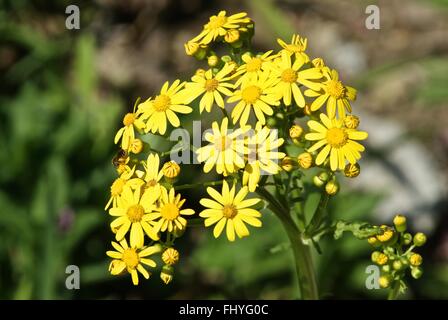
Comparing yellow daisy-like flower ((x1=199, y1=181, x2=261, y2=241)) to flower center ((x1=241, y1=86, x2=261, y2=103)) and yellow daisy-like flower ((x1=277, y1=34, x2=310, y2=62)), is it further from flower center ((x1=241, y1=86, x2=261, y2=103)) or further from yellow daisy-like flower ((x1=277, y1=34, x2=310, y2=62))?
yellow daisy-like flower ((x1=277, y1=34, x2=310, y2=62))

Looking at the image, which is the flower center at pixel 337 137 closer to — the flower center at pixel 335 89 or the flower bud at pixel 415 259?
the flower center at pixel 335 89

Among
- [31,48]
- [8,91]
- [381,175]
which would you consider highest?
[31,48]

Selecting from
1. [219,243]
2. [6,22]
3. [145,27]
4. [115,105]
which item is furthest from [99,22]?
[219,243]

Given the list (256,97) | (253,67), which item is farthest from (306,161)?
(253,67)

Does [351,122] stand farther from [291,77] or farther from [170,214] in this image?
[170,214]

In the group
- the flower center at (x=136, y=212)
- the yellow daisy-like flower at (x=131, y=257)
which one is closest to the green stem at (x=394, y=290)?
the yellow daisy-like flower at (x=131, y=257)

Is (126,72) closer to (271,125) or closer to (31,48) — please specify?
(31,48)

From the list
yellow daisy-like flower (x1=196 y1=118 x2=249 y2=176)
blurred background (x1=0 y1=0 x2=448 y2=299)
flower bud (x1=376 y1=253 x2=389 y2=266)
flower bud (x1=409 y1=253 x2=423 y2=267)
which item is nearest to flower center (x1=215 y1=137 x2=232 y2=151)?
yellow daisy-like flower (x1=196 y1=118 x2=249 y2=176)
